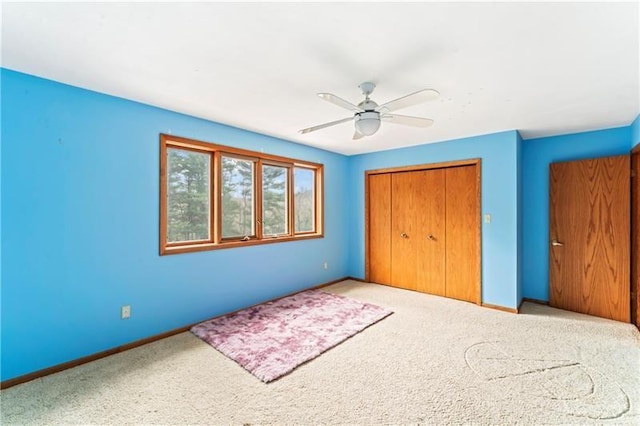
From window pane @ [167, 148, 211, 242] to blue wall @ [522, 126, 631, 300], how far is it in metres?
4.42

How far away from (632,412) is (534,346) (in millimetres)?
856

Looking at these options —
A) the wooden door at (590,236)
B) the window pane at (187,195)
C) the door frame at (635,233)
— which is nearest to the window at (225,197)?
the window pane at (187,195)

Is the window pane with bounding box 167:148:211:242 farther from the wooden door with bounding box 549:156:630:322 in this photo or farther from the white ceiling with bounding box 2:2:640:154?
the wooden door with bounding box 549:156:630:322

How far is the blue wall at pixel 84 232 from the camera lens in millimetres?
2105

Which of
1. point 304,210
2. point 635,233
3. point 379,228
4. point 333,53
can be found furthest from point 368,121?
point 635,233

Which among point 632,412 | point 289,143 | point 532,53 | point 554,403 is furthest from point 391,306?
point 532,53

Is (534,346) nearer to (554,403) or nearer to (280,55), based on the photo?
(554,403)

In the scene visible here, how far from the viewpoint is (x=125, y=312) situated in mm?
2627

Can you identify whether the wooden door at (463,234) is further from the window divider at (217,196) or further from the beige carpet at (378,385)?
the window divider at (217,196)

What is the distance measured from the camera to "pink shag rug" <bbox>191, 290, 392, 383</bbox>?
2.42 meters

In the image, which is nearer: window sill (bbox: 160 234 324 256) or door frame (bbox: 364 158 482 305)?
window sill (bbox: 160 234 324 256)

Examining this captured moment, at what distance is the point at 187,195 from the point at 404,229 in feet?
10.8

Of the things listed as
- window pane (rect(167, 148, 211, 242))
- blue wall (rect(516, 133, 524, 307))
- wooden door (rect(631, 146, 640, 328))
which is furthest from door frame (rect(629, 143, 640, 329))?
window pane (rect(167, 148, 211, 242))

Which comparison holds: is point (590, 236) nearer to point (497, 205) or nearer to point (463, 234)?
point (497, 205)
